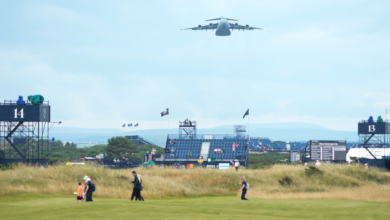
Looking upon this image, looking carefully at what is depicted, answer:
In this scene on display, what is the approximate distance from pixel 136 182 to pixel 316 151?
4395cm

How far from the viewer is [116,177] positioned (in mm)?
37094

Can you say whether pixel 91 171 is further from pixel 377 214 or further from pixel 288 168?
pixel 377 214

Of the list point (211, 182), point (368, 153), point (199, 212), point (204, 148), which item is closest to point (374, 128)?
point (368, 153)

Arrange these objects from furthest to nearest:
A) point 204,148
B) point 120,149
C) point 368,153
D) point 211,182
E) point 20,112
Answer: point 120,149
point 204,148
point 368,153
point 20,112
point 211,182

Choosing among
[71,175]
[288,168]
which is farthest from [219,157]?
[71,175]

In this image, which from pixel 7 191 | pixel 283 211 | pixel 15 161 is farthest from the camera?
pixel 15 161

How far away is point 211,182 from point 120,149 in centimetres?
6000

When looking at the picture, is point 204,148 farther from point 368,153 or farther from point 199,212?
point 199,212

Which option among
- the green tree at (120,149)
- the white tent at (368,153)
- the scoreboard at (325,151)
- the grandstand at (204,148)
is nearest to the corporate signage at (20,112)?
the grandstand at (204,148)

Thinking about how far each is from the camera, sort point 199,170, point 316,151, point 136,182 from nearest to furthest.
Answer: point 136,182
point 199,170
point 316,151

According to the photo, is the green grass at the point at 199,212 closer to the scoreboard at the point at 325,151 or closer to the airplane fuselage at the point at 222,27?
the scoreboard at the point at 325,151

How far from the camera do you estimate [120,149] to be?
96625mm

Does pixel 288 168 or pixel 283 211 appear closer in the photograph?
pixel 283 211

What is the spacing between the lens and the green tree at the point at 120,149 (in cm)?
9672
